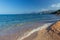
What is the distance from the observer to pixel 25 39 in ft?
22.0

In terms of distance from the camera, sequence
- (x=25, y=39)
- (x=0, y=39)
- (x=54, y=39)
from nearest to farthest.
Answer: (x=54, y=39) → (x=25, y=39) → (x=0, y=39)

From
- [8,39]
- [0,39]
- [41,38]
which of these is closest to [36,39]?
[41,38]

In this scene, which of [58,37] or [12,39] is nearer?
[58,37]

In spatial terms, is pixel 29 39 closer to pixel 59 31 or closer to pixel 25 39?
pixel 25 39

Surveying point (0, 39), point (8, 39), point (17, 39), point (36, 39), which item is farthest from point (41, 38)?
point (0, 39)

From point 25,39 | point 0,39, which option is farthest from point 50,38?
point 0,39

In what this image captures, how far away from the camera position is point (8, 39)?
6996mm

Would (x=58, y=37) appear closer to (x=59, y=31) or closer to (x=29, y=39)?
(x=59, y=31)

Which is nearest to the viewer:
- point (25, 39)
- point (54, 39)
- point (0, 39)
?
point (54, 39)

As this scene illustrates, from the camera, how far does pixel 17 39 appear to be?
6930 millimetres

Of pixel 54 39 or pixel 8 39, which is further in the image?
pixel 8 39

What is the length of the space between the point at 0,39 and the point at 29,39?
69.2 inches

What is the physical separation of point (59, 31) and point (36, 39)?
1649 millimetres

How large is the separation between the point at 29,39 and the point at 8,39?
1.24 m
